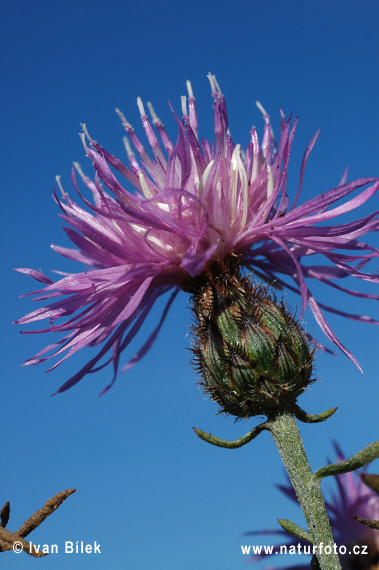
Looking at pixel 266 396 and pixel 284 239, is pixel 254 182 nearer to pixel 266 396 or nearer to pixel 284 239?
pixel 284 239

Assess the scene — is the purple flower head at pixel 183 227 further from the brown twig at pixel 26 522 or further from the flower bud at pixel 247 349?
the brown twig at pixel 26 522

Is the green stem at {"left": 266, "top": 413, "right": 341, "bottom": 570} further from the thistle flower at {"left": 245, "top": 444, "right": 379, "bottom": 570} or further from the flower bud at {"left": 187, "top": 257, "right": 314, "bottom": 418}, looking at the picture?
the thistle flower at {"left": 245, "top": 444, "right": 379, "bottom": 570}

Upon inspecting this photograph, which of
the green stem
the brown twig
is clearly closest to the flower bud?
the green stem

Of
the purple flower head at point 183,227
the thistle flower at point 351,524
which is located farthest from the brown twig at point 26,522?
the thistle flower at point 351,524

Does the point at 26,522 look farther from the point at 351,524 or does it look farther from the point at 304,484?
the point at 351,524

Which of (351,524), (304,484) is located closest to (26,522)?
(304,484)

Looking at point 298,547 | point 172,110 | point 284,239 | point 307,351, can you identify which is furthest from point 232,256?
point 298,547
